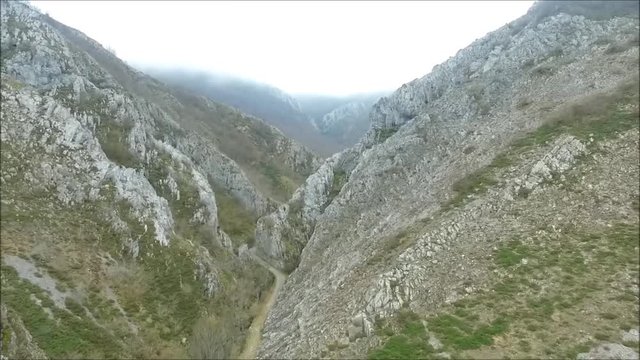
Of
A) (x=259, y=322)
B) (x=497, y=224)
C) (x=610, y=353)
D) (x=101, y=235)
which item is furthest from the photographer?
(x=101, y=235)

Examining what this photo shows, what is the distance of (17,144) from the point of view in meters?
77.3

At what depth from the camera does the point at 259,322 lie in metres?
65.2

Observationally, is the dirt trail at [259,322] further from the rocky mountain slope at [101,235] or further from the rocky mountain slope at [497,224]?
the rocky mountain slope at [497,224]

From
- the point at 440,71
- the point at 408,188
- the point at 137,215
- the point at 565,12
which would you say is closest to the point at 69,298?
the point at 137,215

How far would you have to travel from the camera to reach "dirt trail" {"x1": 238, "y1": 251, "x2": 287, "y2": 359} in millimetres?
55500

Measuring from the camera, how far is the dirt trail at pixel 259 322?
55500 mm

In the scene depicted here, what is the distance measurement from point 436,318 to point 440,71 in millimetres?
77455

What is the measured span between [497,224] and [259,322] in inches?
1467

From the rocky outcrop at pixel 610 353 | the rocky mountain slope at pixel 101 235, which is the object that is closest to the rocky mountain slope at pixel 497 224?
the rocky outcrop at pixel 610 353

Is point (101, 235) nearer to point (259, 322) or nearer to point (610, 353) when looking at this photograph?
point (259, 322)

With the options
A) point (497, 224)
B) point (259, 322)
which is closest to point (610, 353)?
point (497, 224)

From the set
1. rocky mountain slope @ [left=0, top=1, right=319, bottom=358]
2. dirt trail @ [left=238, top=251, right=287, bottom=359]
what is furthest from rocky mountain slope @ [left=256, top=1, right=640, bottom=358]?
rocky mountain slope @ [left=0, top=1, right=319, bottom=358]

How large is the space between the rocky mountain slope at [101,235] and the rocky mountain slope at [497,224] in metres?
12.7

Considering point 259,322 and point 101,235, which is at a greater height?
point 101,235
